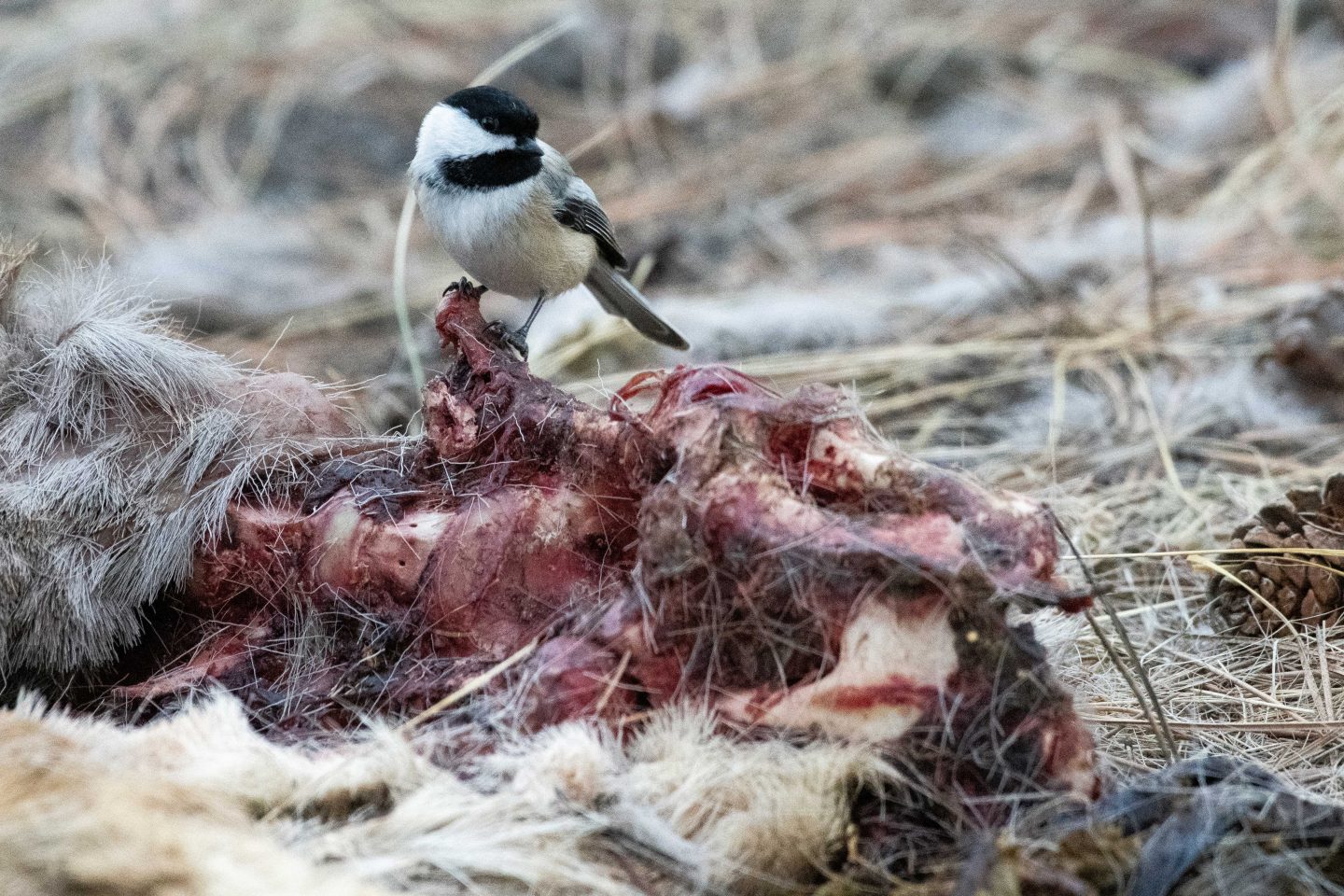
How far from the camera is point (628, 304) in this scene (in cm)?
365

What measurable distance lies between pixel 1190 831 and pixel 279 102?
6.26m

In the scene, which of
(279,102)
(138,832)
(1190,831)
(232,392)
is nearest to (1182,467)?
(1190,831)

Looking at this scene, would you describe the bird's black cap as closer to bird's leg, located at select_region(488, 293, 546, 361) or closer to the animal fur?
bird's leg, located at select_region(488, 293, 546, 361)

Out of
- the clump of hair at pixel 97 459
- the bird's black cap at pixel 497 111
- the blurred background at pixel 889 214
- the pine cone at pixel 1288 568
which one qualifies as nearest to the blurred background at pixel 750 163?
the blurred background at pixel 889 214

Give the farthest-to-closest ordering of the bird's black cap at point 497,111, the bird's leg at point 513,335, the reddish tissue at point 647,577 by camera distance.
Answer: the bird's black cap at point 497,111 < the bird's leg at point 513,335 < the reddish tissue at point 647,577

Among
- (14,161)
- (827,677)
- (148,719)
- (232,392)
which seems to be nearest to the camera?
(827,677)

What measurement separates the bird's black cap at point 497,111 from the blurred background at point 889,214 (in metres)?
0.39

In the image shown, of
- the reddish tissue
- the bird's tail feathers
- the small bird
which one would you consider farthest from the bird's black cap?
the reddish tissue

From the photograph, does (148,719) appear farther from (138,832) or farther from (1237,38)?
(1237,38)

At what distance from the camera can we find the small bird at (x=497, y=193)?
119 inches

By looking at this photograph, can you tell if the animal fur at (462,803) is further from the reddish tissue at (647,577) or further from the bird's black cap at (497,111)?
the bird's black cap at (497,111)

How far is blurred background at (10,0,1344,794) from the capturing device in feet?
10.1

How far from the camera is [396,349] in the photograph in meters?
4.28

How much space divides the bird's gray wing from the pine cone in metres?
1.75
